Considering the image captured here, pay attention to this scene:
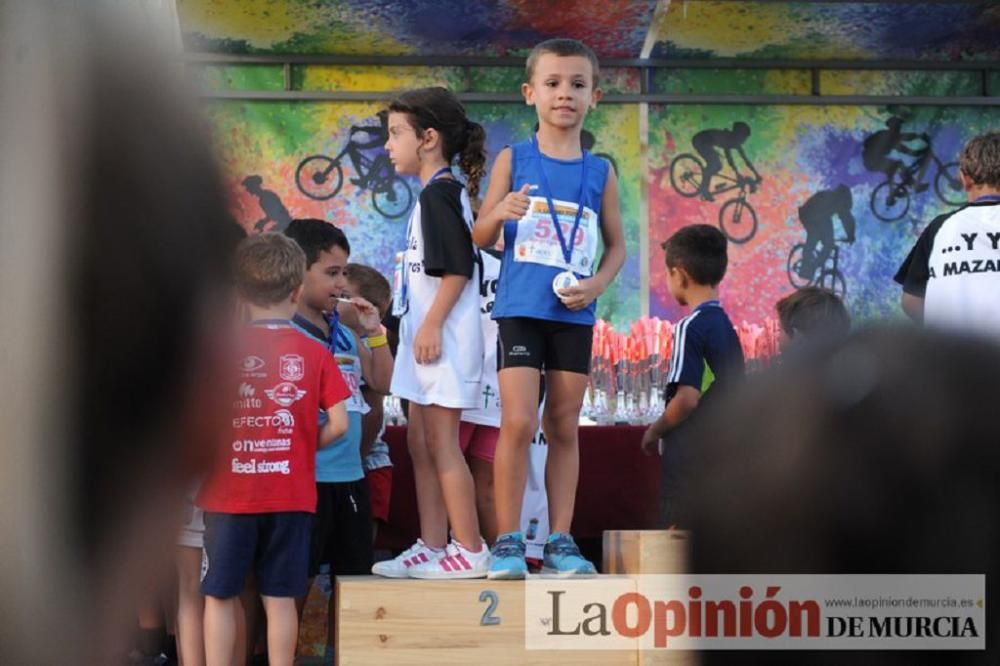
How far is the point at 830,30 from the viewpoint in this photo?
8.01 metres

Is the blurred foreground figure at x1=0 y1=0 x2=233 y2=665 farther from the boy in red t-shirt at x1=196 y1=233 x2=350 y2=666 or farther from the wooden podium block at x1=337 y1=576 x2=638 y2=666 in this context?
A: the wooden podium block at x1=337 y1=576 x2=638 y2=666

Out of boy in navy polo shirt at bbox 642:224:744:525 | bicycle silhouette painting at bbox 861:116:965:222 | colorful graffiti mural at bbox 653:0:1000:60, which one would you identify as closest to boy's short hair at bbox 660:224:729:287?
boy in navy polo shirt at bbox 642:224:744:525

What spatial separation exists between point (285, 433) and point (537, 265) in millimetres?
825

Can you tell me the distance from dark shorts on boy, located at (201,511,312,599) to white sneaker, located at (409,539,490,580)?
0.33 m

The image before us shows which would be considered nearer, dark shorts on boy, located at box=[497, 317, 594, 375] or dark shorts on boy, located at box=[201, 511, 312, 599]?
dark shorts on boy, located at box=[201, 511, 312, 599]

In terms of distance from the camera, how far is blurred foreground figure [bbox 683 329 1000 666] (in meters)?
0.29

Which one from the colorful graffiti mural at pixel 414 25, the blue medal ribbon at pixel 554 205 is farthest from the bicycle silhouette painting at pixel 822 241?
the blue medal ribbon at pixel 554 205

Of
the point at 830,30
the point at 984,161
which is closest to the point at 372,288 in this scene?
the point at 984,161

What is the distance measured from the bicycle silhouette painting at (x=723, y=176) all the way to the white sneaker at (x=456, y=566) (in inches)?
208

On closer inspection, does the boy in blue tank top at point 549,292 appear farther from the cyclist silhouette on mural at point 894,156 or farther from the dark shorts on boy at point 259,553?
the cyclist silhouette on mural at point 894,156

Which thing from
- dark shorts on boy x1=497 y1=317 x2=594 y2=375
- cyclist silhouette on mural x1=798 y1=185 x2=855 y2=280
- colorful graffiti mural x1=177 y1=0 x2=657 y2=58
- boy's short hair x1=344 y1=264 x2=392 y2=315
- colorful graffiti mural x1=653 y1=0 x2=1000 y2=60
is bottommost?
Result: dark shorts on boy x1=497 y1=317 x2=594 y2=375

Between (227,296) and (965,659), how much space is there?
20cm

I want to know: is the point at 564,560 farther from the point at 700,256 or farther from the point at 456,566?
the point at 700,256

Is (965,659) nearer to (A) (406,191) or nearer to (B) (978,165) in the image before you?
(B) (978,165)
